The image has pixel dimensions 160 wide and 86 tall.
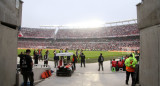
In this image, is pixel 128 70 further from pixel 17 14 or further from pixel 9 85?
pixel 17 14

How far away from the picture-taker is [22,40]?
8506 cm

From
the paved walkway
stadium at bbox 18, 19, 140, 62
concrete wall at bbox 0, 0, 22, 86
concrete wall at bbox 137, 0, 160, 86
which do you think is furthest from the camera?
stadium at bbox 18, 19, 140, 62

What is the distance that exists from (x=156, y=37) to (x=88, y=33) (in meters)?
79.1

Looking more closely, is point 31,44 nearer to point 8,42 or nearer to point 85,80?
point 85,80

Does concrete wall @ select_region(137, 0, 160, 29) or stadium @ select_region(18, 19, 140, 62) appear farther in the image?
stadium @ select_region(18, 19, 140, 62)

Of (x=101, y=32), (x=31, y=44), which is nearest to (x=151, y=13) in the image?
(x=101, y=32)

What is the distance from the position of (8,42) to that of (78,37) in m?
75.8

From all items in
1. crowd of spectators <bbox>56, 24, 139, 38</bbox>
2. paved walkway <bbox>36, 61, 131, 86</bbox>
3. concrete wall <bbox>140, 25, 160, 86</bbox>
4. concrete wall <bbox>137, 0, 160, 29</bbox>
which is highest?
crowd of spectators <bbox>56, 24, 139, 38</bbox>

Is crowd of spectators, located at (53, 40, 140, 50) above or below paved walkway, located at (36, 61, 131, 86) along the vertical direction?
above

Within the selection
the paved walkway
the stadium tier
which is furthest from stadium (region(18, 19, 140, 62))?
the paved walkway

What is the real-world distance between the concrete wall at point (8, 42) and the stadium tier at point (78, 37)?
61666 mm

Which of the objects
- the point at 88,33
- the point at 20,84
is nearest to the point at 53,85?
the point at 20,84

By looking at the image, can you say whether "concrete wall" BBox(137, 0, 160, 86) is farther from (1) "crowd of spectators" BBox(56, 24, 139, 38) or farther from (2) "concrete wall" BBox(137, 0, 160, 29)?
(1) "crowd of spectators" BBox(56, 24, 139, 38)

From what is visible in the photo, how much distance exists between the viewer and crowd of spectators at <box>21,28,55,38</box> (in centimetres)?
8669
